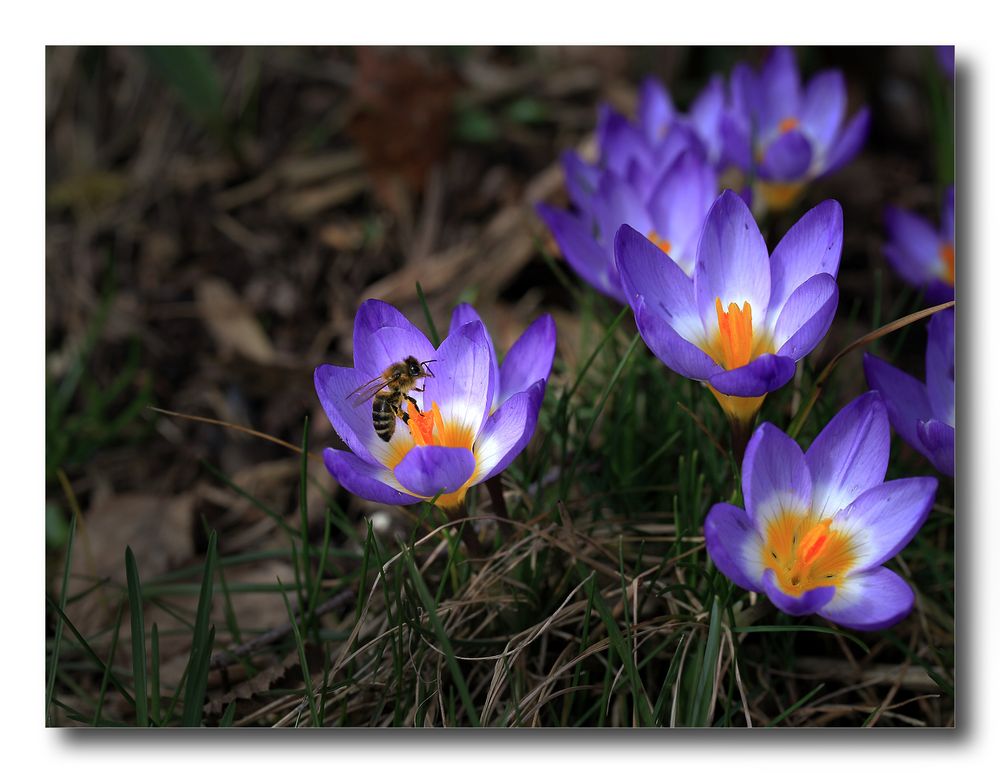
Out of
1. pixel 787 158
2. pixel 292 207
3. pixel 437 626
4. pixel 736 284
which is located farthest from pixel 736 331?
pixel 292 207

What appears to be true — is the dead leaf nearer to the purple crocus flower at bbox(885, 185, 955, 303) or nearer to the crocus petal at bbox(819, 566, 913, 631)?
the purple crocus flower at bbox(885, 185, 955, 303)

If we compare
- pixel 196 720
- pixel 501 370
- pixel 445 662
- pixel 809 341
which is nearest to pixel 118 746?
pixel 196 720

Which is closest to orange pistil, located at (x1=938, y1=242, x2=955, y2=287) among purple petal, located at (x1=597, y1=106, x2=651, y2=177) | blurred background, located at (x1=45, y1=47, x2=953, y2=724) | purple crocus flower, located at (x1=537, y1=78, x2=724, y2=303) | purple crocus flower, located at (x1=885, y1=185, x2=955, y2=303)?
purple crocus flower, located at (x1=885, y1=185, x2=955, y2=303)

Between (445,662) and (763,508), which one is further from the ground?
(763,508)

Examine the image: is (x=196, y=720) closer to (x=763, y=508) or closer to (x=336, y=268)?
(x=763, y=508)

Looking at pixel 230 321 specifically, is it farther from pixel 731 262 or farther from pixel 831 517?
pixel 831 517
